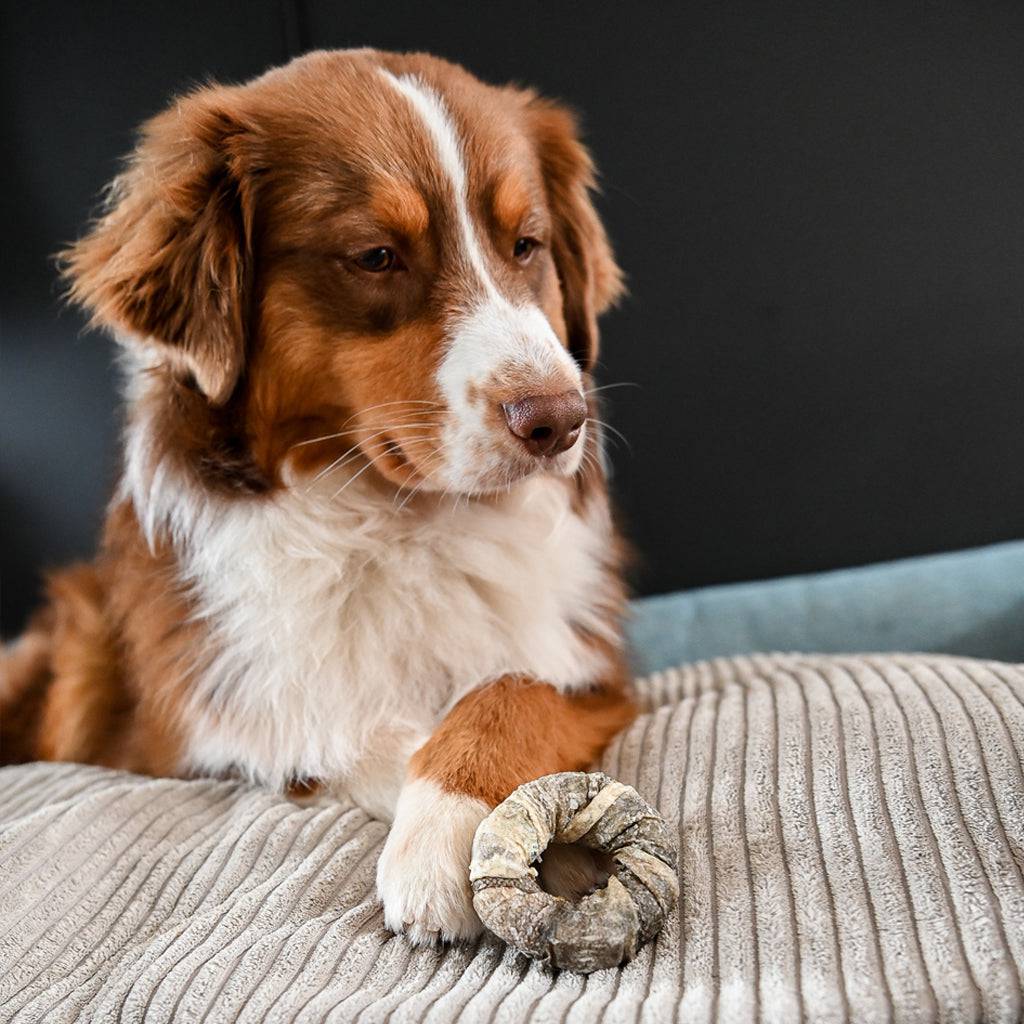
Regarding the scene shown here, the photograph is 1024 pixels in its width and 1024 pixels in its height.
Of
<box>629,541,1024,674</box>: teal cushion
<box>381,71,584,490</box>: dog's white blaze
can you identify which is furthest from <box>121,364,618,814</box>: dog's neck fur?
<box>629,541,1024,674</box>: teal cushion

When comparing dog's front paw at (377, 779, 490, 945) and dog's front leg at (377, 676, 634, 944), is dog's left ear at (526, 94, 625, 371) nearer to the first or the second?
dog's front leg at (377, 676, 634, 944)

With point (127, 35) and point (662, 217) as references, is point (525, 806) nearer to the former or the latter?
point (662, 217)

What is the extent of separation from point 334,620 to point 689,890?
0.74 metres

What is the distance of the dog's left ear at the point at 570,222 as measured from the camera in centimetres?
203

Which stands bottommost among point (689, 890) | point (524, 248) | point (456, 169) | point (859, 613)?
point (859, 613)

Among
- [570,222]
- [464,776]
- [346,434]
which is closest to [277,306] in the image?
[346,434]

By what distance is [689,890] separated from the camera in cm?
132

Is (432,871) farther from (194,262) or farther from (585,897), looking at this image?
(194,262)

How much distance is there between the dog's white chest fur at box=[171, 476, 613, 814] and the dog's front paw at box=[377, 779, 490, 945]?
0.33 metres

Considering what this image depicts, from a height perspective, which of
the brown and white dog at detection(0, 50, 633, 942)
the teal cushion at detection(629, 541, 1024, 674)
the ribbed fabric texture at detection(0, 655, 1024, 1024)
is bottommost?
the teal cushion at detection(629, 541, 1024, 674)

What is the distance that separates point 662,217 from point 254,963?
2274 millimetres

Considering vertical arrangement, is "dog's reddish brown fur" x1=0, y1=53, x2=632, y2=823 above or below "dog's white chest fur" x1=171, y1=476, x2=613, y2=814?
above

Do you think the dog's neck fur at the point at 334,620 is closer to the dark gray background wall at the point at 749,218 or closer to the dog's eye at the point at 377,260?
the dog's eye at the point at 377,260

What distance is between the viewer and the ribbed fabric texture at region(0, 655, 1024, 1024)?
3.68 ft
